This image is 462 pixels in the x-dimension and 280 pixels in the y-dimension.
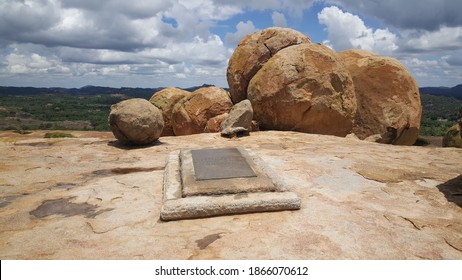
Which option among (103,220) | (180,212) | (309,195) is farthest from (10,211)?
(309,195)

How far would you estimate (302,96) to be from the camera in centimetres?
840

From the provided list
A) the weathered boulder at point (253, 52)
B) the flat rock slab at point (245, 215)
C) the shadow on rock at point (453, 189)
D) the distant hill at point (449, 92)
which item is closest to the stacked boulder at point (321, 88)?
the weathered boulder at point (253, 52)

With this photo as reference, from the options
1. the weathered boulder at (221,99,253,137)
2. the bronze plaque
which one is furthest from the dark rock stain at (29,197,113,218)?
the weathered boulder at (221,99,253,137)

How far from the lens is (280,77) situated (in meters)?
8.57

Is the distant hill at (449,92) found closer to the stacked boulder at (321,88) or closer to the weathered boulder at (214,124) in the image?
the stacked boulder at (321,88)

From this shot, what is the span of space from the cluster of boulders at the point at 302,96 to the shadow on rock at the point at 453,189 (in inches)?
180

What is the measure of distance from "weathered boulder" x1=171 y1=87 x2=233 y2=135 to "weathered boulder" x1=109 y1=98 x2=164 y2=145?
10.7ft

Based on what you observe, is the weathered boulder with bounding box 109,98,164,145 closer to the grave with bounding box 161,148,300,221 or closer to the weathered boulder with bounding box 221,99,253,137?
the weathered boulder with bounding box 221,99,253,137

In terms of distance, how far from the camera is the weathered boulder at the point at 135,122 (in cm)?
636

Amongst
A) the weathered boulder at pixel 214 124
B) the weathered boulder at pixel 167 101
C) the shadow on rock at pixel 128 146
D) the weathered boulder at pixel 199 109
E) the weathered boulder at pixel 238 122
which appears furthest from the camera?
the weathered boulder at pixel 167 101

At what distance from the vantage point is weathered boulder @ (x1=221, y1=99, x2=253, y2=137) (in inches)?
307

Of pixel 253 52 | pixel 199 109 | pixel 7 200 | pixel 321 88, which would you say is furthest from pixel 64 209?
pixel 253 52

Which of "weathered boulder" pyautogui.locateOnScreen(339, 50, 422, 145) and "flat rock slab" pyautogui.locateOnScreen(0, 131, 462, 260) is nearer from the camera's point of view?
"flat rock slab" pyautogui.locateOnScreen(0, 131, 462, 260)

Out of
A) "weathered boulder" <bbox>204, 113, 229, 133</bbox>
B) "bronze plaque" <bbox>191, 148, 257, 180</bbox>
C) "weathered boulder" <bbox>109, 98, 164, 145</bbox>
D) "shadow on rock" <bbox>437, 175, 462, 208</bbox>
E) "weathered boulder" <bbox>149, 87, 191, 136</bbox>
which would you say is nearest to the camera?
"shadow on rock" <bbox>437, 175, 462, 208</bbox>
